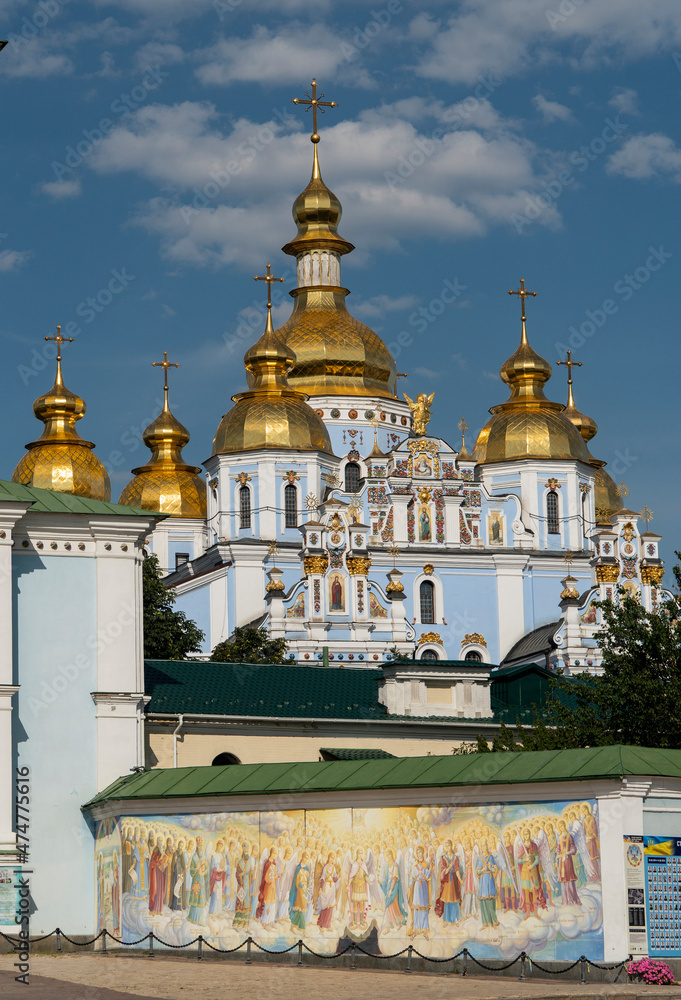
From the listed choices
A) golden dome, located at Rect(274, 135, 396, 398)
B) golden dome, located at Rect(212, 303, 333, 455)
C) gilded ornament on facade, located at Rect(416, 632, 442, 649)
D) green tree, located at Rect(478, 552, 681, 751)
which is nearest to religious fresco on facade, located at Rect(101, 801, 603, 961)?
green tree, located at Rect(478, 552, 681, 751)

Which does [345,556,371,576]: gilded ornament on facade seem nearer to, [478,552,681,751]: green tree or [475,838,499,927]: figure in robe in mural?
[478,552,681,751]: green tree

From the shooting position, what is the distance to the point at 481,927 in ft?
61.3

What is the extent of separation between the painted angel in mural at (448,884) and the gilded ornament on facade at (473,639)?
3448cm

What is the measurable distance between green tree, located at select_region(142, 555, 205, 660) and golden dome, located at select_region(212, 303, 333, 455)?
7854 millimetres


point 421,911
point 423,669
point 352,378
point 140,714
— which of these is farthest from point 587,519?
point 421,911

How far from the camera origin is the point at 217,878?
2081cm

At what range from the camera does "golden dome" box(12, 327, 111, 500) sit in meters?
58.3

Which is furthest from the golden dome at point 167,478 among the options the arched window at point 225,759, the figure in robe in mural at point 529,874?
the figure in robe in mural at point 529,874

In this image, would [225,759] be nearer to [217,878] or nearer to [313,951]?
[217,878]

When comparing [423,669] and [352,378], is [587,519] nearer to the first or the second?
[352,378]

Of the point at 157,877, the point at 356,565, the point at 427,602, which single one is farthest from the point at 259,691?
the point at 427,602

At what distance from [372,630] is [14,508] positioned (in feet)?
90.7

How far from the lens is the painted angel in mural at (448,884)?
18.9m

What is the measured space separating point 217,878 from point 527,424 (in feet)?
130
